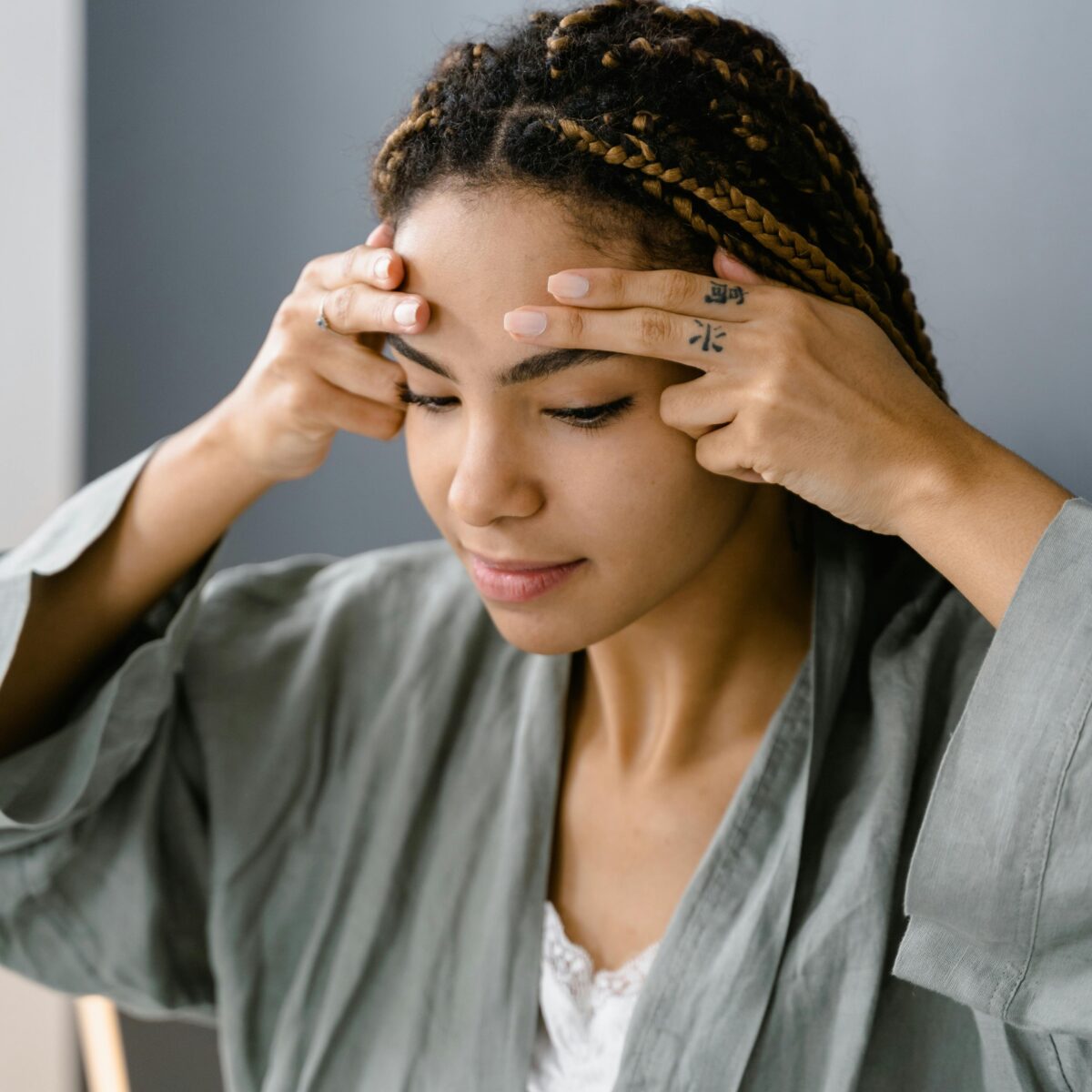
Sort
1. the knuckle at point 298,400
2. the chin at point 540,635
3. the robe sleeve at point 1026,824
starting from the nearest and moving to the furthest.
Result: the robe sleeve at point 1026,824 → the chin at point 540,635 → the knuckle at point 298,400

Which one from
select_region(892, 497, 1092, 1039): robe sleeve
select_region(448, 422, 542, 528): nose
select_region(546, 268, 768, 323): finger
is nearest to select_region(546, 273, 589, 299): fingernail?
select_region(546, 268, 768, 323): finger

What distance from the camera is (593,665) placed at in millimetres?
1229

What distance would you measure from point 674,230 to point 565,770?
1.63ft

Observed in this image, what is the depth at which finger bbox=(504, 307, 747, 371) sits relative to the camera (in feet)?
2.92

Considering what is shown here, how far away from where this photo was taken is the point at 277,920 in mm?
1205

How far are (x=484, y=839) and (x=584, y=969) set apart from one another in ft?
0.50

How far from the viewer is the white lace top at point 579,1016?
105cm

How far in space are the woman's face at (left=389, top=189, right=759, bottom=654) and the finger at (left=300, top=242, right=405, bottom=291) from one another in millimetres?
12

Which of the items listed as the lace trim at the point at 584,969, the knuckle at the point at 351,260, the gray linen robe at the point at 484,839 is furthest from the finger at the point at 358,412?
the lace trim at the point at 584,969

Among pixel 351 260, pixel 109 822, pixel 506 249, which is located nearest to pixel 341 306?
pixel 351 260

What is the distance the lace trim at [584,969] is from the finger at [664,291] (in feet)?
1.58

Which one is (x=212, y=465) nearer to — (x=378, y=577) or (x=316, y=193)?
(x=378, y=577)

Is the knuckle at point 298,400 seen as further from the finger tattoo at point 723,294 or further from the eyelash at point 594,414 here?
the finger tattoo at point 723,294

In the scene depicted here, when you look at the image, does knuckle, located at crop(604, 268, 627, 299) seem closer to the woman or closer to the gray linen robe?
the woman
